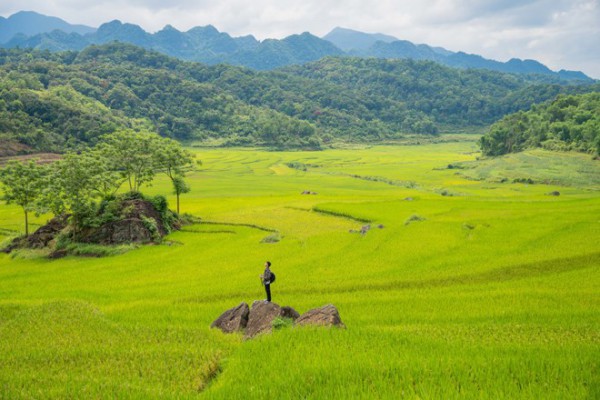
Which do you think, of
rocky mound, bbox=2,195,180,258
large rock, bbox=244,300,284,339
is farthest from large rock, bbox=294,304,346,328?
rocky mound, bbox=2,195,180,258

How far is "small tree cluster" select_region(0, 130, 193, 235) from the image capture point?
33.9m

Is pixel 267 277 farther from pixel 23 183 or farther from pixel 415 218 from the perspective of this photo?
pixel 23 183

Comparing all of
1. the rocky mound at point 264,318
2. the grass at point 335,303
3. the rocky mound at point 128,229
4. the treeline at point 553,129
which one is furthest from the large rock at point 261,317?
the treeline at point 553,129

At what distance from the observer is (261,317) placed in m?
13.3

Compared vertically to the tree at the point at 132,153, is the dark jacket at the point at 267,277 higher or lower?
lower

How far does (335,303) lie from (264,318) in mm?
5066

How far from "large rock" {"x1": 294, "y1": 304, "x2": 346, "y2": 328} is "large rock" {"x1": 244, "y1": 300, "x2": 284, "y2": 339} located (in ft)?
3.29

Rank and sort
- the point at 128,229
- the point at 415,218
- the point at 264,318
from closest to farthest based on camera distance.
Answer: the point at 264,318 < the point at 128,229 < the point at 415,218

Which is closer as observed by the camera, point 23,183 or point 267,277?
point 267,277

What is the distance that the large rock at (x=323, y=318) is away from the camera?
39.0 ft

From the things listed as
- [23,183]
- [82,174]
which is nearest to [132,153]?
[82,174]

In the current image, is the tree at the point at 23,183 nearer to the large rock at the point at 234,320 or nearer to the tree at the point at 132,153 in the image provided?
the tree at the point at 132,153

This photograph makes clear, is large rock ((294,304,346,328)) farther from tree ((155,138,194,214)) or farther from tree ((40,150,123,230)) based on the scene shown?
tree ((155,138,194,214))

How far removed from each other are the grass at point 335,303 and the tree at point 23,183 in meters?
5.96
